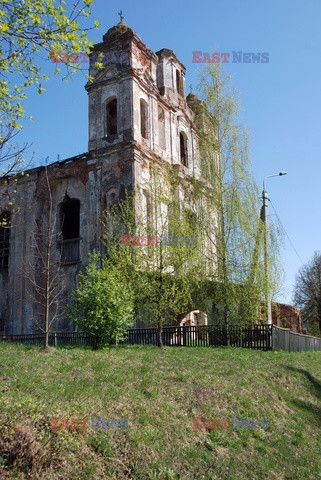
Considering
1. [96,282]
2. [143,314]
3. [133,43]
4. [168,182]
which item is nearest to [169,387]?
[96,282]

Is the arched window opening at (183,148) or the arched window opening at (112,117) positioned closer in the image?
the arched window opening at (112,117)

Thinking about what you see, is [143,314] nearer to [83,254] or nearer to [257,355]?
[257,355]

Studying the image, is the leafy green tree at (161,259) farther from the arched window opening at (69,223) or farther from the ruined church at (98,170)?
the arched window opening at (69,223)

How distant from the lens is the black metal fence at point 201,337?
17.3m

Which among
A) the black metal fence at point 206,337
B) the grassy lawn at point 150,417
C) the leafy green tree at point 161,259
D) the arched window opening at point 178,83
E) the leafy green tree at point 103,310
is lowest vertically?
the grassy lawn at point 150,417

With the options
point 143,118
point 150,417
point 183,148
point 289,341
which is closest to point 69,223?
point 143,118

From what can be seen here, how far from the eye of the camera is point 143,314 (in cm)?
1700

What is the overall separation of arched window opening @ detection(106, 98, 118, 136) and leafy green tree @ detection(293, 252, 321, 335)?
34.1m

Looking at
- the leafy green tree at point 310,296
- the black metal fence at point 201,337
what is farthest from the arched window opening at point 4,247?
the leafy green tree at point 310,296

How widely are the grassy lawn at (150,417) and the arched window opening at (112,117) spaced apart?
15.9 meters

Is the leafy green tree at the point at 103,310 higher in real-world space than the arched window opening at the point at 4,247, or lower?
lower

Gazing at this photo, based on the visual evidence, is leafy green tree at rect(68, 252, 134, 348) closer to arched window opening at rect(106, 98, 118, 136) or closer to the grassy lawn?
the grassy lawn

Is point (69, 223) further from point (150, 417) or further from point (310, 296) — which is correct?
point (310, 296)

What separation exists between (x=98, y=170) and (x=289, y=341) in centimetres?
1248
